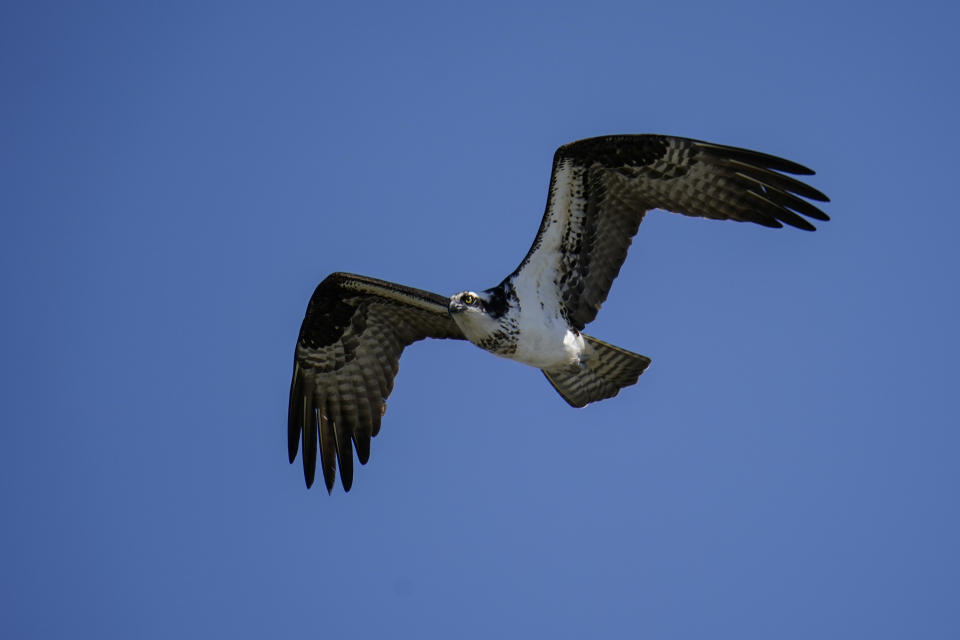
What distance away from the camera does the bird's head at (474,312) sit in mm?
9547

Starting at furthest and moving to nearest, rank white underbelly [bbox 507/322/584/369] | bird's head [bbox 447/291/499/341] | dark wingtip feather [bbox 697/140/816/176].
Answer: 1. white underbelly [bbox 507/322/584/369]
2. bird's head [bbox 447/291/499/341]
3. dark wingtip feather [bbox 697/140/816/176]

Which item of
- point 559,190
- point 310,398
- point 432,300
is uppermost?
point 559,190

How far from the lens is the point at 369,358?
1098 cm

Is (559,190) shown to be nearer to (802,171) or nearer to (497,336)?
(497,336)

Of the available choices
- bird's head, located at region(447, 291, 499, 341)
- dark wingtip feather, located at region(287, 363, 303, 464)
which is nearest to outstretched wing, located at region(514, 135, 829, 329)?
bird's head, located at region(447, 291, 499, 341)

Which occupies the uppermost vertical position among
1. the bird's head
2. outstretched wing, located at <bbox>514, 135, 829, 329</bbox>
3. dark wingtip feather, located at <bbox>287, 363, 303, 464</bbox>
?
outstretched wing, located at <bbox>514, 135, 829, 329</bbox>

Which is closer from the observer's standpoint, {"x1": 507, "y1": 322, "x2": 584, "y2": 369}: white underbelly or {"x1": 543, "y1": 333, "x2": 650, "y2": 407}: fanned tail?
{"x1": 507, "y1": 322, "x2": 584, "y2": 369}: white underbelly

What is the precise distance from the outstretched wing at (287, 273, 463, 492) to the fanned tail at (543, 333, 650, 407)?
1252 millimetres

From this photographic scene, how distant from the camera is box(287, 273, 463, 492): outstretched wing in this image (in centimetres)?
1073

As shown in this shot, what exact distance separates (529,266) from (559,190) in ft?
2.59

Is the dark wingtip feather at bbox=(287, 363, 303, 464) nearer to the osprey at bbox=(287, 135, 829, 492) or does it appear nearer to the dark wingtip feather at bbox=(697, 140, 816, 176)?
the osprey at bbox=(287, 135, 829, 492)

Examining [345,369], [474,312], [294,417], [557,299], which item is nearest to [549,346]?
[557,299]

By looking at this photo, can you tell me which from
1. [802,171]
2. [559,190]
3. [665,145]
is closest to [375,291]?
[559,190]

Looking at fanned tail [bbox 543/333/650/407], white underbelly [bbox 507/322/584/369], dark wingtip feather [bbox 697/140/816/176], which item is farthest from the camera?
fanned tail [bbox 543/333/650/407]
